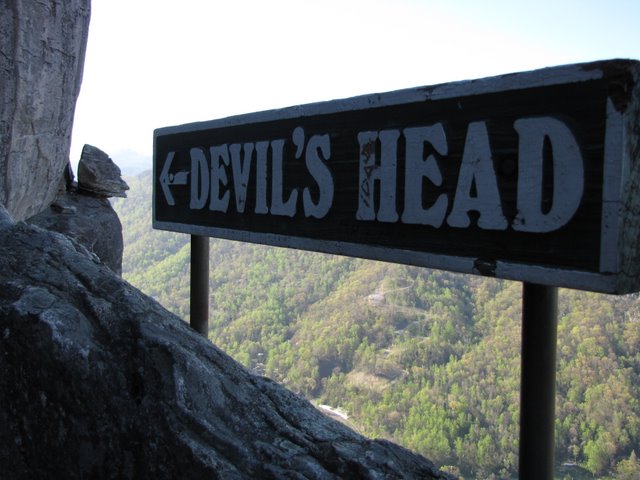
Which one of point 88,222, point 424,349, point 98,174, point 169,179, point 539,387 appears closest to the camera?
point 539,387

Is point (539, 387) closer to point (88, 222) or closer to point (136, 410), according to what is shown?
point (136, 410)

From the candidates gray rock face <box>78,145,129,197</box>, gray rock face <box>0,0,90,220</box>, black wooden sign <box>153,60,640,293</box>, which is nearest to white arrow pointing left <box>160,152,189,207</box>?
black wooden sign <box>153,60,640,293</box>

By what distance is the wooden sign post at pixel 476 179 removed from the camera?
1.47 m

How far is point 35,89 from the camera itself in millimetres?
5680

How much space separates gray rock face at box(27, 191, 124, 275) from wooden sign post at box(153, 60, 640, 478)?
18.9 feet

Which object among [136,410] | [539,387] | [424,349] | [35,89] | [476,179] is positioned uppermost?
[35,89]

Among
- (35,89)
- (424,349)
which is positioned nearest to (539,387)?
(35,89)

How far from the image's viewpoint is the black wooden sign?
1.47 m

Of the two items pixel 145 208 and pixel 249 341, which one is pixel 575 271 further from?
pixel 145 208

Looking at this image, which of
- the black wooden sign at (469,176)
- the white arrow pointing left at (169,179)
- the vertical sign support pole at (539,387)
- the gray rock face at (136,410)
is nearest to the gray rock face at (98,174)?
the white arrow pointing left at (169,179)

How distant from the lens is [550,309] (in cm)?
170

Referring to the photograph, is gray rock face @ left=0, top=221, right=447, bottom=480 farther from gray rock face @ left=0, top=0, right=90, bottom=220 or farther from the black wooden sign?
gray rock face @ left=0, top=0, right=90, bottom=220

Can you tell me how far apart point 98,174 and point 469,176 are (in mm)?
8194

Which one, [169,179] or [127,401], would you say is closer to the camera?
[127,401]
